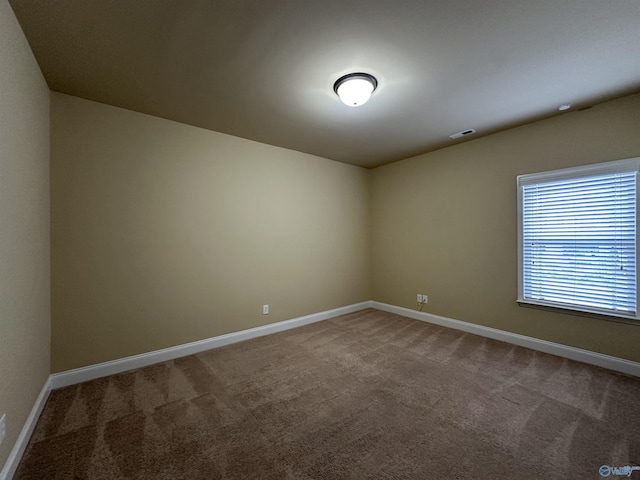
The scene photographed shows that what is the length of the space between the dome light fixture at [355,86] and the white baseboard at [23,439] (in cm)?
322

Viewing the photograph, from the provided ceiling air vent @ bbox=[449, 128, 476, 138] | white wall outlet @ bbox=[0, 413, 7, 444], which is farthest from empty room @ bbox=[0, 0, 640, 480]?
ceiling air vent @ bbox=[449, 128, 476, 138]

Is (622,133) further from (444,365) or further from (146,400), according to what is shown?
(146,400)

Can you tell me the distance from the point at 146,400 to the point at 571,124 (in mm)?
4936

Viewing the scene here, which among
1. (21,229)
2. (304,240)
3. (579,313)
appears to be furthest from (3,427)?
(579,313)

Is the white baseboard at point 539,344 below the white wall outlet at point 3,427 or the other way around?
below

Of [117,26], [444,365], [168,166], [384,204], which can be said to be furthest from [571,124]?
[168,166]

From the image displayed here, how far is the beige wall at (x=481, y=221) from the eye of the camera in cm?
263

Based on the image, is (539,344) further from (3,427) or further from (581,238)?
(3,427)

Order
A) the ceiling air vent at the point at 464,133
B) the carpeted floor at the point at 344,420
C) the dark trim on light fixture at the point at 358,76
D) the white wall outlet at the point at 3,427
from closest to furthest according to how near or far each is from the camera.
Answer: the white wall outlet at the point at 3,427 < the carpeted floor at the point at 344,420 < the dark trim on light fixture at the point at 358,76 < the ceiling air vent at the point at 464,133

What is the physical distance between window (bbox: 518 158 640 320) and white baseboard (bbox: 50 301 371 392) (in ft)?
9.98

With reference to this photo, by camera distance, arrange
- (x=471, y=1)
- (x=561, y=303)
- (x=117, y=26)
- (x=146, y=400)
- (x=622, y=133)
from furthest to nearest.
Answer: (x=561, y=303), (x=622, y=133), (x=146, y=400), (x=117, y=26), (x=471, y=1)

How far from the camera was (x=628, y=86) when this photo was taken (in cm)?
232

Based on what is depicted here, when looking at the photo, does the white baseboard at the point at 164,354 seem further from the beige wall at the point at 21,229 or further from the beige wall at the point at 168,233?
the beige wall at the point at 21,229

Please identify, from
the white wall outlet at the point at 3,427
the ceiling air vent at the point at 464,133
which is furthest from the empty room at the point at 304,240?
the ceiling air vent at the point at 464,133
